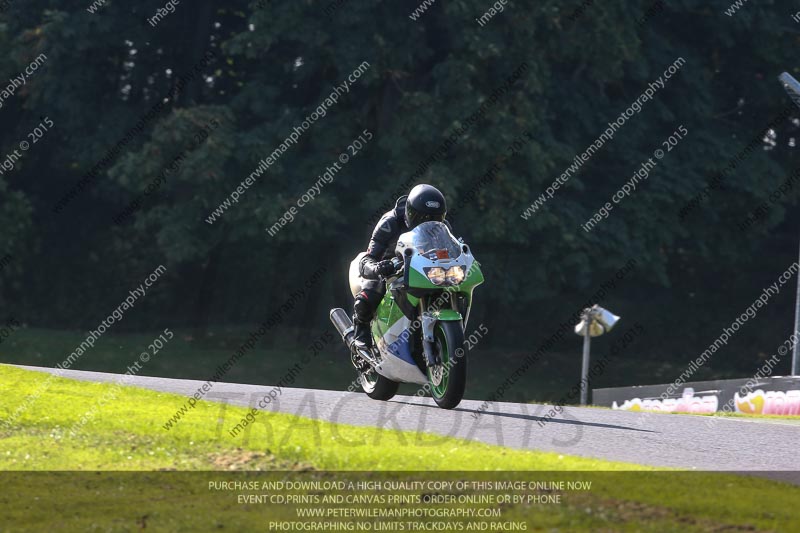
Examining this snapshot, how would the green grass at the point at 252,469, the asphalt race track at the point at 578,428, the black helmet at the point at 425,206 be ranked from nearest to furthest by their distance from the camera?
the green grass at the point at 252,469 < the asphalt race track at the point at 578,428 < the black helmet at the point at 425,206

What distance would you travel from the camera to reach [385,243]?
510 inches

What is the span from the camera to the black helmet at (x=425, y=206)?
40.5ft

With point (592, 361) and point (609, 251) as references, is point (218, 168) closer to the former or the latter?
point (609, 251)

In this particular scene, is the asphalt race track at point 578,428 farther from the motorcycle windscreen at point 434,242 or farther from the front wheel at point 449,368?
the motorcycle windscreen at point 434,242

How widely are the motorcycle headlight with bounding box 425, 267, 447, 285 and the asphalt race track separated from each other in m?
1.29

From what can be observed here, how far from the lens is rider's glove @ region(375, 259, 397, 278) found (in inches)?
488

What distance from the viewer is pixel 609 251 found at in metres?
31.9

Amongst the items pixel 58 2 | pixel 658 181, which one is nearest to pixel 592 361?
pixel 658 181

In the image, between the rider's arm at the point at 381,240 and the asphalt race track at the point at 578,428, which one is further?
the rider's arm at the point at 381,240

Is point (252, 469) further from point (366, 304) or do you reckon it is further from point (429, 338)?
point (366, 304)

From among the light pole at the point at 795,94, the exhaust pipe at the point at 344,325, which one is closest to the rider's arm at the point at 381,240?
the exhaust pipe at the point at 344,325

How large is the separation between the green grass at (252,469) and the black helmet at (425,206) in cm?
218

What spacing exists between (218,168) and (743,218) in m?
14.2

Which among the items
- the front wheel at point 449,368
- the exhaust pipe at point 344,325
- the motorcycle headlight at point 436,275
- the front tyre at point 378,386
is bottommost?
the front tyre at point 378,386
